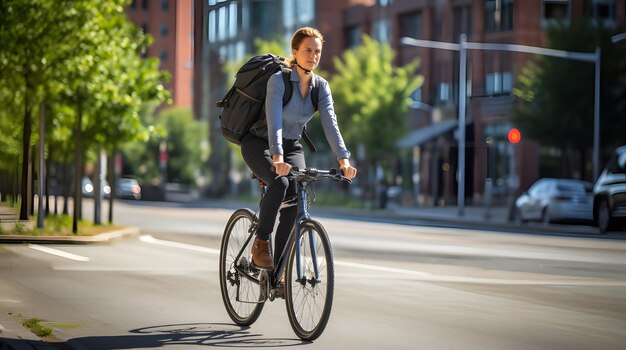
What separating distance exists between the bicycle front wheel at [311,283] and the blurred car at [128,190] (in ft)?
223

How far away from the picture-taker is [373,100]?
59.1 metres

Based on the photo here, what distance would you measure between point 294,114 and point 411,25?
64.2 metres

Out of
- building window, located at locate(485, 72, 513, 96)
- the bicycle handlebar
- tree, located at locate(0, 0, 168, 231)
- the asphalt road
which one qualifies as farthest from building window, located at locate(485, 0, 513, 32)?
the bicycle handlebar

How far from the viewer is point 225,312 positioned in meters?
10.2

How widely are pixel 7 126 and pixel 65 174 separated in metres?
9.27

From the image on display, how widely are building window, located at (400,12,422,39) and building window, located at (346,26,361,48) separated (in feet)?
18.5

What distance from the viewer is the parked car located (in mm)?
29562

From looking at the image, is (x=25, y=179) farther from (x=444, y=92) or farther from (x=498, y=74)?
(x=444, y=92)

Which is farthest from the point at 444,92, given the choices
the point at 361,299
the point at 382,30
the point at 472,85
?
the point at 361,299

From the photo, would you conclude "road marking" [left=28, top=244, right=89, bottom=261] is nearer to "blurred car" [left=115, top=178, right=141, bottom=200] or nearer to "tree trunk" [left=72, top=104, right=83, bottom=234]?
"tree trunk" [left=72, top=104, right=83, bottom=234]

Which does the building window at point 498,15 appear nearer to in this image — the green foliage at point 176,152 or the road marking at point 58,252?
the green foliage at point 176,152

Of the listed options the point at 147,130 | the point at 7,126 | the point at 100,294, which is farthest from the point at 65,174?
the point at 100,294

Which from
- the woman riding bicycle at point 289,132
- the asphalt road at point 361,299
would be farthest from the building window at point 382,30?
the woman riding bicycle at point 289,132

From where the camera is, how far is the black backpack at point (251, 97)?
8.41 meters
